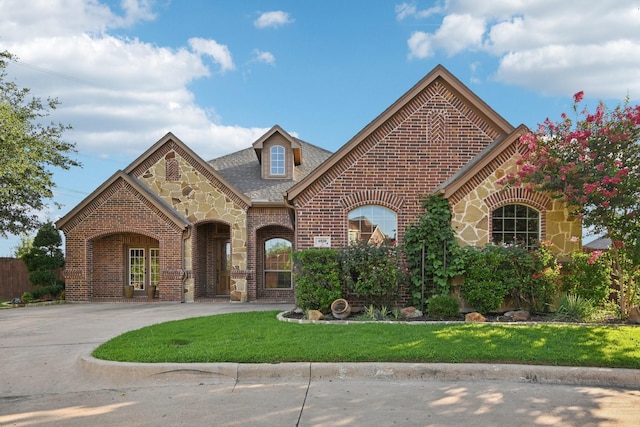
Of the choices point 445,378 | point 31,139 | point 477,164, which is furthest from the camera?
point 31,139

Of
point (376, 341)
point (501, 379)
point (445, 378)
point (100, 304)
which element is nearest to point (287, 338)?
point (376, 341)

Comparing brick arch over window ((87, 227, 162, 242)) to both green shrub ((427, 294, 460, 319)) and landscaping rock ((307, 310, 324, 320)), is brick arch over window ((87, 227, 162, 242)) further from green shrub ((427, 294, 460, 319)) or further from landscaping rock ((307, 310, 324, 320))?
green shrub ((427, 294, 460, 319))

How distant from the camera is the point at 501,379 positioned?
6.94m

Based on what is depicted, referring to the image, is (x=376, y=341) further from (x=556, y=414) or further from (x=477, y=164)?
(x=477, y=164)

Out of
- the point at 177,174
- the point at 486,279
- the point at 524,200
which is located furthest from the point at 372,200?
the point at 177,174

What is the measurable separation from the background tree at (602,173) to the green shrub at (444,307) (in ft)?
10.9

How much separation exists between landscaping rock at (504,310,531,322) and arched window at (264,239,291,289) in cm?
1029

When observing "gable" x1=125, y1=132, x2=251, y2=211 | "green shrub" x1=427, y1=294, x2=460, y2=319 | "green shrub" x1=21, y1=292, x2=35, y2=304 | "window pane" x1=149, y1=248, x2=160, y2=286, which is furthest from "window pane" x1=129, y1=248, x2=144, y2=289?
"green shrub" x1=427, y1=294, x2=460, y2=319

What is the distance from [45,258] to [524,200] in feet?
59.0

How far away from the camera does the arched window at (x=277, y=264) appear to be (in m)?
20.0

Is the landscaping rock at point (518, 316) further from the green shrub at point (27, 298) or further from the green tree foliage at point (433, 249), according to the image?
the green shrub at point (27, 298)

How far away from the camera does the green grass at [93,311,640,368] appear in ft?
24.0

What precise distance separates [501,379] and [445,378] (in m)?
0.78

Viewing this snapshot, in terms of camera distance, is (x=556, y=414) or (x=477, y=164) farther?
(x=477, y=164)
